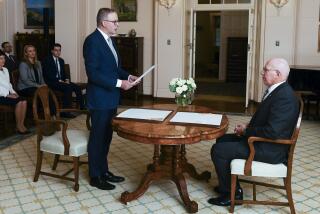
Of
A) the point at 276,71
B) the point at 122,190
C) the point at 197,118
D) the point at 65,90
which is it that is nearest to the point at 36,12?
the point at 65,90

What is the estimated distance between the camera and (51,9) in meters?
10.0

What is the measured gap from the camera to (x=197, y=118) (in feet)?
12.1

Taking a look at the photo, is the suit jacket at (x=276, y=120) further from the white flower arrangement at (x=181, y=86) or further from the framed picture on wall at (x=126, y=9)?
the framed picture on wall at (x=126, y=9)

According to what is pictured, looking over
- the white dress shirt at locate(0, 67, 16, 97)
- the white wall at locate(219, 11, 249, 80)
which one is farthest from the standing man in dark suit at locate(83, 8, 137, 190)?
the white wall at locate(219, 11, 249, 80)

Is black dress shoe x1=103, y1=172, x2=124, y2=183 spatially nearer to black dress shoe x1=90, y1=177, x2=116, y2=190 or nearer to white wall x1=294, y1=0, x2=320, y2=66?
black dress shoe x1=90, y1=177, x2=116, y2=190

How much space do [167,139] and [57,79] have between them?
4.91 metres

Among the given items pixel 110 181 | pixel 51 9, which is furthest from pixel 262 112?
pixel 51 9

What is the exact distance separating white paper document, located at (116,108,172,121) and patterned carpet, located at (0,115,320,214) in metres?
0.71

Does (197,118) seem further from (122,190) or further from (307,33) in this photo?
(307,33)

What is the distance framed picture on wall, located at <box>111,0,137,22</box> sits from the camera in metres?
9.53

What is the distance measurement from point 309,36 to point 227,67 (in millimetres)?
4583

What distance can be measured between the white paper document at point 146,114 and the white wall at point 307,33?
5.43 metres

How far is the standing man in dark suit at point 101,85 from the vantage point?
3654mm

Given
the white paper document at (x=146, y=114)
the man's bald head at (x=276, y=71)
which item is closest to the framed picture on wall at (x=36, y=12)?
the white paper document at (x=146, y=114)
